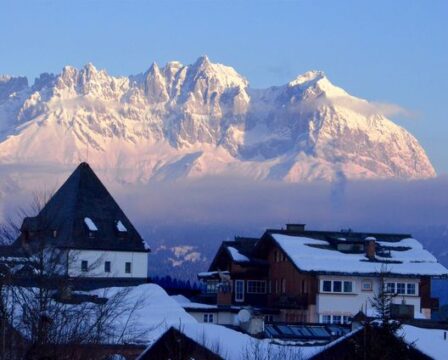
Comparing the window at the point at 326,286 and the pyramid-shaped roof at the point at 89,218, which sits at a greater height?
the pyramid-shaped roof at the point at 89,218

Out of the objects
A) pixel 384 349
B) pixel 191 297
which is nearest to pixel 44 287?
pixel 384 349

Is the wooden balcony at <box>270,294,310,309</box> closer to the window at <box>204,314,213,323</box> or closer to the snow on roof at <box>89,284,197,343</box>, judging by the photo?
the window at <box>204,314,213,323</box>

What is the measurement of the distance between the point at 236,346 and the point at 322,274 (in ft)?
148

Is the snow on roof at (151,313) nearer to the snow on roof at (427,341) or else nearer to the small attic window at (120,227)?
the snow on roof at (427,341)

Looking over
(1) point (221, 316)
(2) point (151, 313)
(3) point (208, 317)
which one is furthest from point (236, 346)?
(1) point (221, 316)

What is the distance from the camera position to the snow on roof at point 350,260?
9769cm

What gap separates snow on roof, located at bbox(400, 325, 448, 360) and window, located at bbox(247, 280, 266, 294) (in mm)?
52523

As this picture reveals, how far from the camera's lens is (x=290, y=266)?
100875mm

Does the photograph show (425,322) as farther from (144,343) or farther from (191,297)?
(191,297)

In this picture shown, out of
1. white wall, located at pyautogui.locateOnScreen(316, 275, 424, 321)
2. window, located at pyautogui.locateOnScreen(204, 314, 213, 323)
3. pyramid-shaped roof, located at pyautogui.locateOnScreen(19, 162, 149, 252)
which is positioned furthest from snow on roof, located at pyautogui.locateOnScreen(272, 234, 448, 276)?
pyramid-shaped roof, located at pyautogui.locateOnScreen(19, 162, 149, 252)

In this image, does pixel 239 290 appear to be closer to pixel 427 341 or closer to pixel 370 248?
pixel 370 248

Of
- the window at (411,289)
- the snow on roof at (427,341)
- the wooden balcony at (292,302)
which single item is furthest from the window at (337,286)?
the snow on roof at (427,341)

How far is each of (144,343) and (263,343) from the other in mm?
9813

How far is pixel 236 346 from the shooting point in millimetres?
52250
